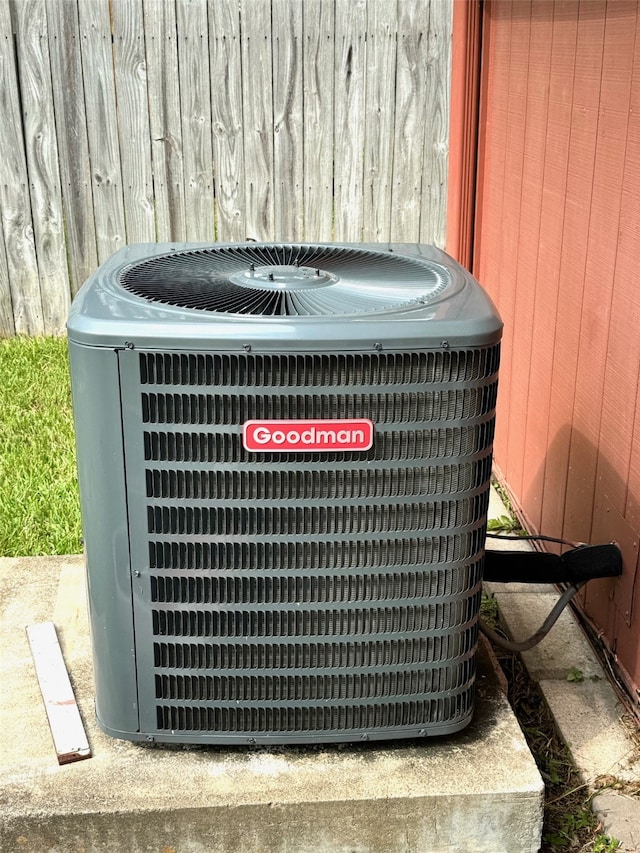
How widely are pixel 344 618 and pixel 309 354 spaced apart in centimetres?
59

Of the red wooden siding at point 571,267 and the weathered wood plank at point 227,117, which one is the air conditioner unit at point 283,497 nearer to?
the red wooden siding at point 571,267

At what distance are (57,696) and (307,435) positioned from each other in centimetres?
103

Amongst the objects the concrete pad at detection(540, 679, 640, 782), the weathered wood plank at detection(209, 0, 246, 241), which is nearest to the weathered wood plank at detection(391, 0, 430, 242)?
the weathered wood plank at detection(209, 0, 246, 241)

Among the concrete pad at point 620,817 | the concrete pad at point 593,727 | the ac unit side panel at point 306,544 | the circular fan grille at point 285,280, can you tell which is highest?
the circular fan grille at point 285,280

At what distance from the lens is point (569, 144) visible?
3.12m

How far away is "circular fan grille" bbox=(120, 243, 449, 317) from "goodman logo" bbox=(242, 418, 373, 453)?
224 mm

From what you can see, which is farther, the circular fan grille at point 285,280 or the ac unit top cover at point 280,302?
the circular fan grille at point 285,280

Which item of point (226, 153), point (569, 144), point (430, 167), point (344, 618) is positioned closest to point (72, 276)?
point (226, 153)

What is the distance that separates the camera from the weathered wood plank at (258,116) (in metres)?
5.24

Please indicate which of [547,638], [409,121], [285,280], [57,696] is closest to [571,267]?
[547,638]

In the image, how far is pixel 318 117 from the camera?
5.43 meters

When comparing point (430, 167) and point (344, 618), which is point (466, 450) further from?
point (430, 167)

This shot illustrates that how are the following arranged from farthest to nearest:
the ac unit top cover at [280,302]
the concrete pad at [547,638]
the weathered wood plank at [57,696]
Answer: the concrete pad at [547,638], the weathered wood plank at [57,696], the ac unit top cover at [280,302]

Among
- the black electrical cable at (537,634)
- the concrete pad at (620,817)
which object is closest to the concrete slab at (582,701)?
the concrete pad at (620,817)
